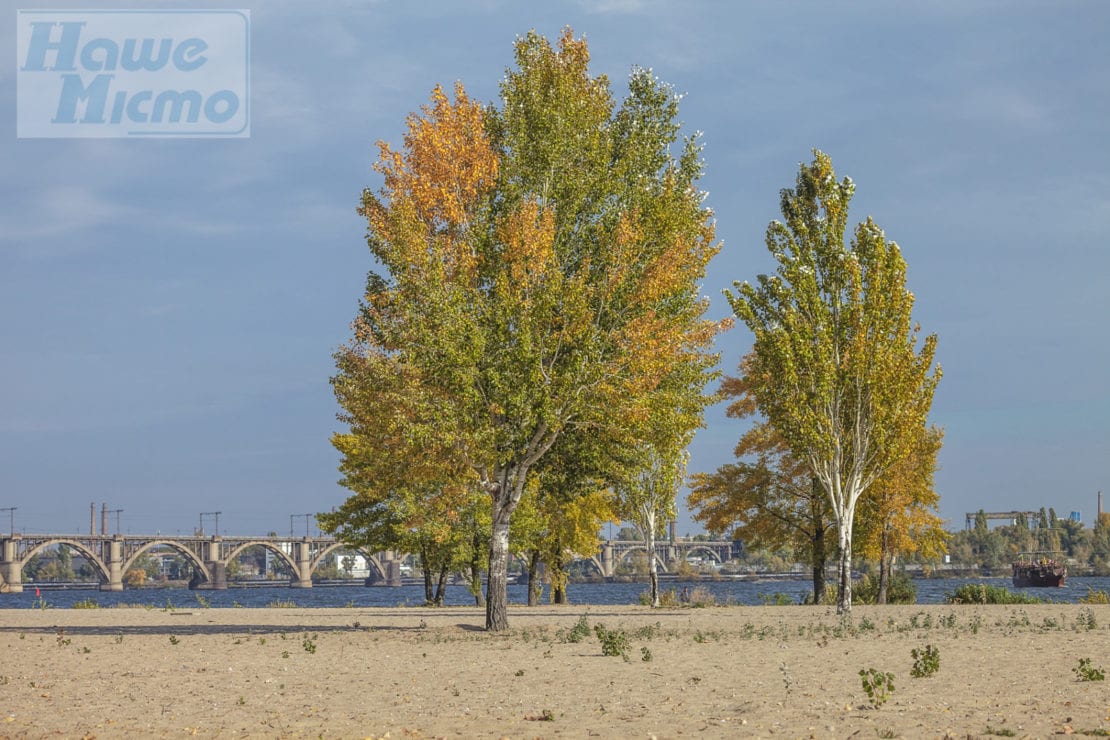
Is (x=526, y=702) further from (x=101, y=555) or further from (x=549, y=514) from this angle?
(x=101, y=555)

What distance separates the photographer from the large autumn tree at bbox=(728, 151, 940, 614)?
39.7 m

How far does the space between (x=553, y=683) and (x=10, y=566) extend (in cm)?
18852

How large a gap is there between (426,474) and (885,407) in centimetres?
1727

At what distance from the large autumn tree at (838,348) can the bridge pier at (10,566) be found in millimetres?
173321

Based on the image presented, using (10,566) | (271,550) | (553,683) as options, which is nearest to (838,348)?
(553,683)

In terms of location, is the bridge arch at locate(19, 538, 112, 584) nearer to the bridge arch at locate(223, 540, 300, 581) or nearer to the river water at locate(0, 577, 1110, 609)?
the river water at locate(0, 577, 1110, 609)

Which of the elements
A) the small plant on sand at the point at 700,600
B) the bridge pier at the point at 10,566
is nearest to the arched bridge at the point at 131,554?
the bridge pier at the point at 10,566

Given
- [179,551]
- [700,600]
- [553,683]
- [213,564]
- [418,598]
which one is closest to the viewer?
[553,683]

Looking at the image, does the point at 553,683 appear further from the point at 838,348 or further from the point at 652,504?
the point at 652,504

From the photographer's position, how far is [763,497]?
54.0 meters

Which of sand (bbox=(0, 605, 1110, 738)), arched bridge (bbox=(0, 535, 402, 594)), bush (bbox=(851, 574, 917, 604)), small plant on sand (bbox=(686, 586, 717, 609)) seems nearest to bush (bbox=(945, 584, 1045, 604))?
bush (bbox=(851, 574, 917, 604))

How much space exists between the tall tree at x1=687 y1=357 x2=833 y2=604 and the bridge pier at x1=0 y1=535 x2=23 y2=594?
16134 centimetres

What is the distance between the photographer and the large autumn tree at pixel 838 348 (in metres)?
39.7

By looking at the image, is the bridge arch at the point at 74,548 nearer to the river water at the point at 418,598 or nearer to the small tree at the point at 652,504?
the river water at the point at 418,598
